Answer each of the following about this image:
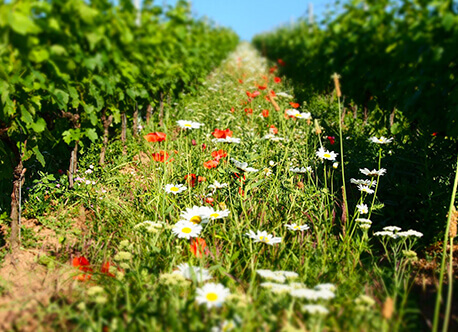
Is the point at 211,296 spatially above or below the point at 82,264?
above

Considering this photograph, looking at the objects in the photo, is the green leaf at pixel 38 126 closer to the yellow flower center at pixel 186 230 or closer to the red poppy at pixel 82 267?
the red poppy at pixel 82 267

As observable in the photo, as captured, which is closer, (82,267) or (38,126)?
(82,267)

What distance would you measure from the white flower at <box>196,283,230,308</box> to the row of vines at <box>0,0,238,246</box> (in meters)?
1.15

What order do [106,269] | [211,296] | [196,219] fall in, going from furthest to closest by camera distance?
[196,219] → [106,269] → [211,296]

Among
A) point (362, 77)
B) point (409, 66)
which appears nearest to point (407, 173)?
point (409, 66)

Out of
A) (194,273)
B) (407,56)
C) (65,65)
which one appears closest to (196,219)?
(194,273)

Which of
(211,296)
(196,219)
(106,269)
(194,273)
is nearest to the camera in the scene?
(211,296)

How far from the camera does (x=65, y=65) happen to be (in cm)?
193

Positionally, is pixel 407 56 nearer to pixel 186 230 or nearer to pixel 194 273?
pixel 186 230

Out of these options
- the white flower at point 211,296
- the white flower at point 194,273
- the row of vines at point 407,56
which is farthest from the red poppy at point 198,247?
the row of vines at point 407,56

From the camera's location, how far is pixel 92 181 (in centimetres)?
298

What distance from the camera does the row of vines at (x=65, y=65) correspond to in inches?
64.9

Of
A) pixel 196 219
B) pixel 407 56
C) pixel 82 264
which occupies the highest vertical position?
pixel 407 56

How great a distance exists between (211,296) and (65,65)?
133 centimetres
